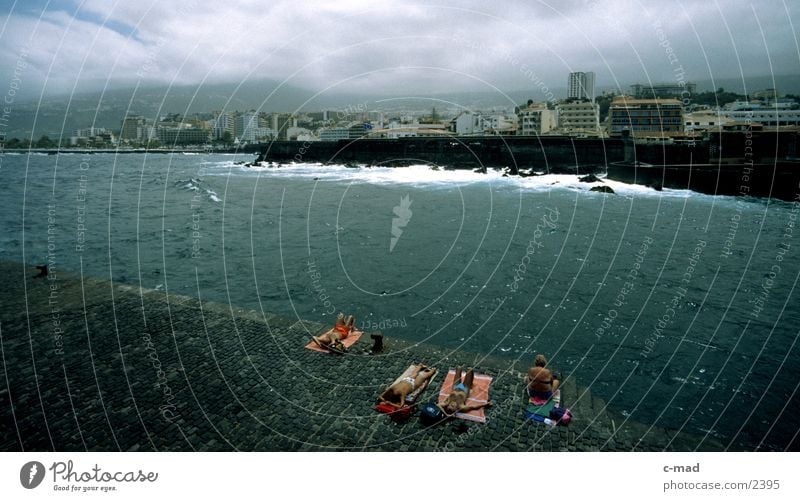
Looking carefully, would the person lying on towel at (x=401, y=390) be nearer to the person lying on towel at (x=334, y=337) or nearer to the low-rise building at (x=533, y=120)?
the person lying on towel at (x=334, y=337)

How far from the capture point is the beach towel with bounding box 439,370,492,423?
618 centimetres

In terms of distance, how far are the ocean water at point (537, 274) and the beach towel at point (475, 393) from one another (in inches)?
50.1

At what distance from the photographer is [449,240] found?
22672 millimetres

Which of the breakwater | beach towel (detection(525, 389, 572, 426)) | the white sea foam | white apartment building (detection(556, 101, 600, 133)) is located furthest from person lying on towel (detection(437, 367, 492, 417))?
white apartment building (detection(556, 101, 600, 133))

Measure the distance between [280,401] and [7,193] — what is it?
190ft

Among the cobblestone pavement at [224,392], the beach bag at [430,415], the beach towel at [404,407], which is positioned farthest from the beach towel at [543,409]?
the beach towel at [404,407]

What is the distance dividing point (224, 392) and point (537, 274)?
12.0 metres

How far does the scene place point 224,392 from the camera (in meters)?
6.91

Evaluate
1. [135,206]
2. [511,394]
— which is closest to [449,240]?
[511,394]

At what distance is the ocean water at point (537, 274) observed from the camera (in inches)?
357

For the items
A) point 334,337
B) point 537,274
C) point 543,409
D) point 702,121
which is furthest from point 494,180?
point 543,409

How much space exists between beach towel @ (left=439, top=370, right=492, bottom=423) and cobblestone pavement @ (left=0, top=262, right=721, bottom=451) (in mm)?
128

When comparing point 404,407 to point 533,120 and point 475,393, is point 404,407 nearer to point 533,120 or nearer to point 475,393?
point 475,393
